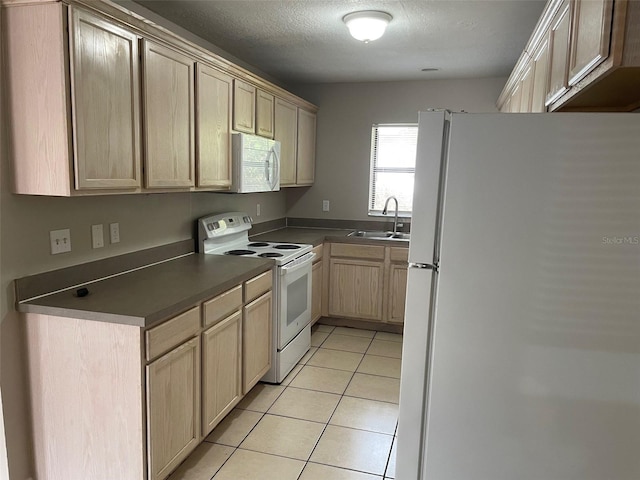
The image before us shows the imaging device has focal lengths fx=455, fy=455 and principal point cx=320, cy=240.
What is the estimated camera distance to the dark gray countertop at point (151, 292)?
1816mm

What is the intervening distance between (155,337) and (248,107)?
198 centimetres

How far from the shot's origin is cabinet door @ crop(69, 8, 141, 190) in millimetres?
1783

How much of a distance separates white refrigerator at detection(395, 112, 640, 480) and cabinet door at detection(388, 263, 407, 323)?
2.69m

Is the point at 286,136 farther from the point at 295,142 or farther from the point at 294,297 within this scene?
the point at 294,297

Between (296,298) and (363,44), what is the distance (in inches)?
75.7

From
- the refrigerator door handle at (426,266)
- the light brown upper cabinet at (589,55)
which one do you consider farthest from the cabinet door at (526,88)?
the refrigerator door handle at (426,266)

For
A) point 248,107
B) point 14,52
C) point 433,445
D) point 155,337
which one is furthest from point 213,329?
point 248,107

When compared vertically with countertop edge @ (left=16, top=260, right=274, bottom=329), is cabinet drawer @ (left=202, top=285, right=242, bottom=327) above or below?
below

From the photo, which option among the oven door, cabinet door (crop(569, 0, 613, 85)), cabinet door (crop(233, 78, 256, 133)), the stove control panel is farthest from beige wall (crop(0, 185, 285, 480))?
cabinet door (crop(569, 0, 613, 85))

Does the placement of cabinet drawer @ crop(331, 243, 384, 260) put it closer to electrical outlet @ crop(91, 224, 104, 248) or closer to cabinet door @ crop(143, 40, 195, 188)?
cabinet door @ crop(143, 40, 195, 188)

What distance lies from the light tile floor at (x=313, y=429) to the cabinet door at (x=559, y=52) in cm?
193

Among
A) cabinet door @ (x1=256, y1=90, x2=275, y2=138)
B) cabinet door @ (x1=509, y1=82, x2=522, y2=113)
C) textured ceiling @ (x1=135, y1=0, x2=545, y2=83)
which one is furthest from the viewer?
cabinet door @ (x1=256, y1=90, x2=275, y2=138)

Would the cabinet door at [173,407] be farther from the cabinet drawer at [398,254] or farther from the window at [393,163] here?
the window at [393,163]

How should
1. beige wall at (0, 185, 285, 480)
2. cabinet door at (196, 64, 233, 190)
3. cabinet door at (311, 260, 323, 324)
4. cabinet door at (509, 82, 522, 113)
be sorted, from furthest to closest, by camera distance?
cabinet door at (311, 260, 323, 324) < cabinet door at (509, 82, 522, 113) < cabinet door at (196, 64, 233, 190) < beige wall at (0, 185, 285, 480)
